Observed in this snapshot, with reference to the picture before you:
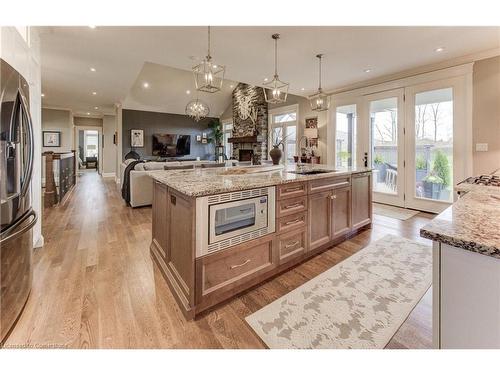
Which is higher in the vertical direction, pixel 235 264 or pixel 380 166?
pixel 380 166

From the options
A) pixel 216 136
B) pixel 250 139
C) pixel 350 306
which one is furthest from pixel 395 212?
pixel 216 136

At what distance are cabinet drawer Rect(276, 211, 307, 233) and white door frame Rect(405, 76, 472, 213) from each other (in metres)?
3.39

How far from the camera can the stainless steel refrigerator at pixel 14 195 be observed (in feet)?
4.50

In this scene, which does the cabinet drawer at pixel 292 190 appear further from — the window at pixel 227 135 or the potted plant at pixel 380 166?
the window at pixel 227 135

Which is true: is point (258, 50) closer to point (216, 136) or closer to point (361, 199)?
point (361, 199)

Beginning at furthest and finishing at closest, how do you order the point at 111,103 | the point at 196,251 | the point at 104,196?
the point at 111,103
the point at 104,196
the point at 196,251

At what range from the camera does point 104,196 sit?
5793 mm

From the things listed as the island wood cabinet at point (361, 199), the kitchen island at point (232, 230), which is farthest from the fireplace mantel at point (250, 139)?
the kitchen island at point (232, 230)

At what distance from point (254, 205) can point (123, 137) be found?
8358 mm

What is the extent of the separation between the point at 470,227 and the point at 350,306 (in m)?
1.21

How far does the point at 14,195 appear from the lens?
151 cm

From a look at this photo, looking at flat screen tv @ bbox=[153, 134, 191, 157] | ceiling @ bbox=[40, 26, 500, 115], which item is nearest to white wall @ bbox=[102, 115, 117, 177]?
flat screen tv @ bbox=[153, 134, 191, 157]
